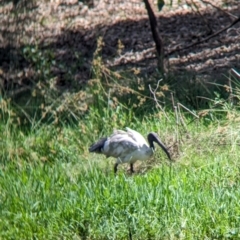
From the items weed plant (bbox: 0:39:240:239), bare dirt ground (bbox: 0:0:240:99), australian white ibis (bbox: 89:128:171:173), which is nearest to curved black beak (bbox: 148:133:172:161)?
australian white ibis (bbox: 89:128:171:173)

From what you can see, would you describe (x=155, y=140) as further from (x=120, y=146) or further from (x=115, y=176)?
(x=115, y=176)

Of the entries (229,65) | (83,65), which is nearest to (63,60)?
(83,65)

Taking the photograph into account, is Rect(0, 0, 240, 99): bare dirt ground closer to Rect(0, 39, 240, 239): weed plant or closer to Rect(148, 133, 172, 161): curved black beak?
Rect(0, 39, 240, 239): weed plant

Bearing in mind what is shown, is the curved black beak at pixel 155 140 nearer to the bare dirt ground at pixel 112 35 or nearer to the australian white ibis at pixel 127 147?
the australian white ibis at pixel 127 147

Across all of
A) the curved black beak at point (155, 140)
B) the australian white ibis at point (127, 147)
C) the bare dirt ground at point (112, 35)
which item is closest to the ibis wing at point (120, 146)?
the australian white ibis at point (127, 147)

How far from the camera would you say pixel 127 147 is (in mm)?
8836

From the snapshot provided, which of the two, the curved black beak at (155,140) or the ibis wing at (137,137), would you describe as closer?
the curved black beak at (155,140)

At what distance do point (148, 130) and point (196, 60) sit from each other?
300 cm

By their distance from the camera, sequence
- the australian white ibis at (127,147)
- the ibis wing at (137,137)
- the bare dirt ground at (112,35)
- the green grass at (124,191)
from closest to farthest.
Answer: the green grass at (124,191) < the australian white ibis at (127,147) < the ibis wing at (137,137) < the bare dirt ground at (112,35)

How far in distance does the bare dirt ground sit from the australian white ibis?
271 centimetres

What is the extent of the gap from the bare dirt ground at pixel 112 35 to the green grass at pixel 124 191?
2.48 metres

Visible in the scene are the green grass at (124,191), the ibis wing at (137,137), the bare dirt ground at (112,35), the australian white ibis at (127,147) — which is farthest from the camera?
the bare dirt ground at (112,35)

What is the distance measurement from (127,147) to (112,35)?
5250 mm

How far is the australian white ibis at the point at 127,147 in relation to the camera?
881 cm
